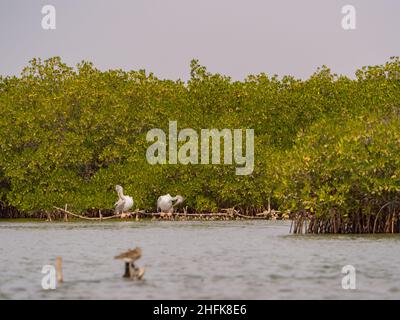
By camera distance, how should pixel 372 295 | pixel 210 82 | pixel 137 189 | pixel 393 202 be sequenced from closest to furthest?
1. pixel 372 295
2. pixel 393 202
3. pixel 137 189
4. pixel 210 82

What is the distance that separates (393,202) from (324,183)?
7.89 feet

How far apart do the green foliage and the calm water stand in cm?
1416

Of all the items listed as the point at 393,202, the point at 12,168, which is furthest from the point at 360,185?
the point at 12,168

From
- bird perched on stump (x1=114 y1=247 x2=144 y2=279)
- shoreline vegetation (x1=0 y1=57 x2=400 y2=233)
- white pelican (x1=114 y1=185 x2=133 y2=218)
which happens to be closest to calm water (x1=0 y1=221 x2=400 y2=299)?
bird perched on stump (x1=114 y1=247 x2=144 y2=279)

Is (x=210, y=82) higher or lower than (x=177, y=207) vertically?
higher

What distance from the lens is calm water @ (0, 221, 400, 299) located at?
22003mm

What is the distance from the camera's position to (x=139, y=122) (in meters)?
57.9

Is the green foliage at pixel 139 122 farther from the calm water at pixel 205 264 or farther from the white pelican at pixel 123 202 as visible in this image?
the calm water at pixel 205 264

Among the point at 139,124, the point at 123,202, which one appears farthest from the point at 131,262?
the point at 139,124

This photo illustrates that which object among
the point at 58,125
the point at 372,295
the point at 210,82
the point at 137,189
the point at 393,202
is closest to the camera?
the point at 372,295

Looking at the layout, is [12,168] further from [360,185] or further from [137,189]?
[360,185]

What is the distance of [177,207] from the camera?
57.1 meters

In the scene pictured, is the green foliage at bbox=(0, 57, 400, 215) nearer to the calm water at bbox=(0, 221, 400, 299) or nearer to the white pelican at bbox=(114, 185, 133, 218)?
the white pelican at bbox=(114, 185, 133, 218)

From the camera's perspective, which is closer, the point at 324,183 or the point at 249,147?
the point at 324,183
